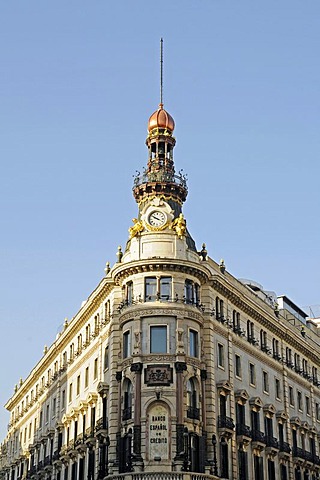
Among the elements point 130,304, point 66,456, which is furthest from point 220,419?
point 66,456

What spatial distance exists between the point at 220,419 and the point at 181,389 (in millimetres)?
6165

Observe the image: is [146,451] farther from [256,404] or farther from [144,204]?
[144,204]

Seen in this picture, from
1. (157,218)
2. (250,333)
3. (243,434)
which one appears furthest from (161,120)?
(243,434)

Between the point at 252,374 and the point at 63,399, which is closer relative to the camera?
the point at 252,374

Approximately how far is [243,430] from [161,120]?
97.6ft

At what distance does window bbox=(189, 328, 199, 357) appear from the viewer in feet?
224

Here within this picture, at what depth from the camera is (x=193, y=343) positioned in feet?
226

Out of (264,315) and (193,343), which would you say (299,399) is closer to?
→ (264,315)

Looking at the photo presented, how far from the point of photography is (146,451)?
2491 inches

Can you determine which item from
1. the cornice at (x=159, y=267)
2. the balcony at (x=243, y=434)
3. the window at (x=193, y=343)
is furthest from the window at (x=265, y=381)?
the cornice at (x=159, y=267)

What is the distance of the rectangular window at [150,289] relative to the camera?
68312mm

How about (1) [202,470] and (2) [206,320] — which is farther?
(2) [206,320]

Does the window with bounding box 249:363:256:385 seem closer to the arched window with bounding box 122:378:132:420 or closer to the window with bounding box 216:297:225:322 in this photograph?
the window with bounding box 216:297:225:322

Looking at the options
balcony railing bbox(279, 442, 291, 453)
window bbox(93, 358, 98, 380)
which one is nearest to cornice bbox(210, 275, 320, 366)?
balcony railing bbox(279, 442, 291, 453)
